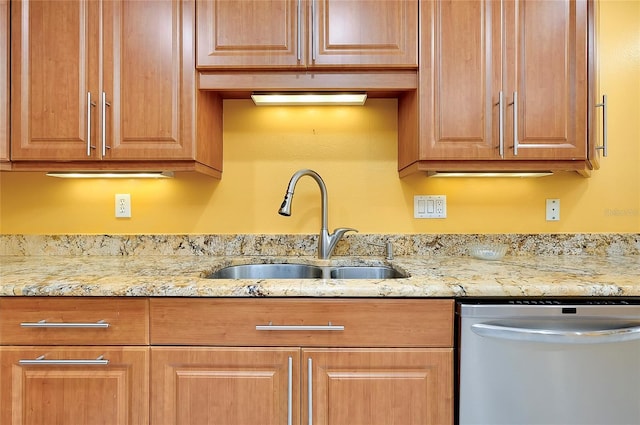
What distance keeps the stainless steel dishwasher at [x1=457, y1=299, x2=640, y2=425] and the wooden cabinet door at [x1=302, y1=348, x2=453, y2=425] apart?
0.07 meters

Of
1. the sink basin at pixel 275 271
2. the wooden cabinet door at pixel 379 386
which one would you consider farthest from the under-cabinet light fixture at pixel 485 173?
the wooden cabinet door at pixel 379 386

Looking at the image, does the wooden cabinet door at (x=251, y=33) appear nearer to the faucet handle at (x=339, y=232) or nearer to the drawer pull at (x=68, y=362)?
the faucet handle at (x=339, y=232)

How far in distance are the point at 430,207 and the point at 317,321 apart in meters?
0.91

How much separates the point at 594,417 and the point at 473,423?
34cm

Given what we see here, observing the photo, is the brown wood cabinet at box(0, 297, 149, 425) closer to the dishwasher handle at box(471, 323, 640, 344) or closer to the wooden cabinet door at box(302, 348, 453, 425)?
the wooden cabinet door at box(302, 348, 453, 425)

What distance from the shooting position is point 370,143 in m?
1.70

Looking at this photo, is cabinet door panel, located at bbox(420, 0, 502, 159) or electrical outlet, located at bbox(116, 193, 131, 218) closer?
cabinet door panel, located at bbox(420, 0, 502, 159)

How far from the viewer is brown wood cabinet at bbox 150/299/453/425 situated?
1.04 metres

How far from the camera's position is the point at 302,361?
3.43 feet

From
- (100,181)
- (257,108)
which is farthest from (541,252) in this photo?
(100,181)

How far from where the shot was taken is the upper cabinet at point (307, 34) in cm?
134

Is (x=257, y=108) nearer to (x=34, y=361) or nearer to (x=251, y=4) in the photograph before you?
(x=251, y=4)

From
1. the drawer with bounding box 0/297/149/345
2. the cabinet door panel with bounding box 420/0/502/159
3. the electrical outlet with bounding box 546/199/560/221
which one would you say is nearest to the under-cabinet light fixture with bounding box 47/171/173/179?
the drawer with bounding box 0/297/149/345

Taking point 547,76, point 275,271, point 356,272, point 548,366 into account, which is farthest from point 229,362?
point 547,76
